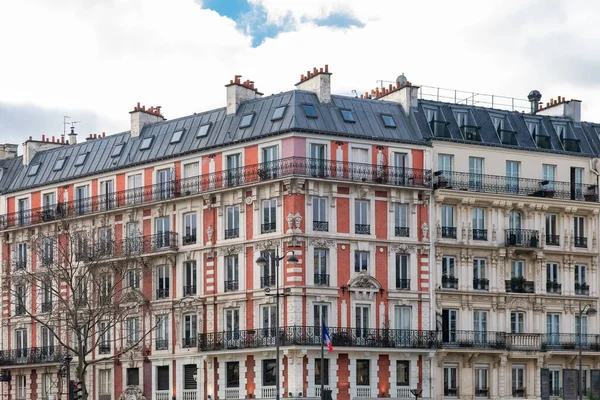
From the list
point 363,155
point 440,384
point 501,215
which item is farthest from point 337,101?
point 440,384

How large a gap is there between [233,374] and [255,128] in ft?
38.3

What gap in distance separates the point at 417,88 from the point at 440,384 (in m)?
14.6

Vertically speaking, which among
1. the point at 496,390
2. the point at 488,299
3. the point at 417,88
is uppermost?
the point at 417,88

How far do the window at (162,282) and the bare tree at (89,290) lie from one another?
693mm

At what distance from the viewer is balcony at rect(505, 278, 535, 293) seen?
7194cm

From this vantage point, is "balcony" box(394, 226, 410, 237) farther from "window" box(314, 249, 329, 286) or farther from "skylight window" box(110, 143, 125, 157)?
"skylight window" box(110, 143, 125, 157)

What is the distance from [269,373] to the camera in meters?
67.7

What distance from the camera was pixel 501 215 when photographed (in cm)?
7212

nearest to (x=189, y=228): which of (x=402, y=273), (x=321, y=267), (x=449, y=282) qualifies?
(x=321, y=267)

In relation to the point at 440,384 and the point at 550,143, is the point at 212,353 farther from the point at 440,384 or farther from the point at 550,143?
the point at 550,143

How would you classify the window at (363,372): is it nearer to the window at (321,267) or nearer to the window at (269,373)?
→ the window at (269,373)

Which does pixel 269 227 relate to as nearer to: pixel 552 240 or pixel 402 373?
pixel 402 373

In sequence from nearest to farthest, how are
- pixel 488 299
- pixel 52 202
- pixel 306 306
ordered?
pixel 306 306, pixel 488 299, pixel 52 202

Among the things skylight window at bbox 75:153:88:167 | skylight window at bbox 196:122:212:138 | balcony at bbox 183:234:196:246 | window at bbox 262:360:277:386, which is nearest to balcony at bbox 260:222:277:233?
balcony at bbox 183:234:196:246
